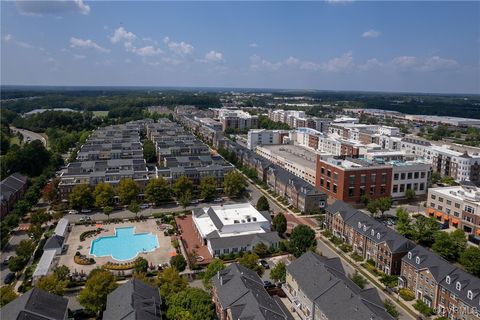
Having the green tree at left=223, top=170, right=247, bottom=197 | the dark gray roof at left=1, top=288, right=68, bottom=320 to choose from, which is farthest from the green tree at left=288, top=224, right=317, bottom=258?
the dark gray roof at left=1, top=288, right=68, bottom=320

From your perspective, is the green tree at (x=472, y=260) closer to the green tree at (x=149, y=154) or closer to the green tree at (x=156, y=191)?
the green tree at (x=156, y=191)

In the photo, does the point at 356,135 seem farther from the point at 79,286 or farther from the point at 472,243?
the point at 79,286

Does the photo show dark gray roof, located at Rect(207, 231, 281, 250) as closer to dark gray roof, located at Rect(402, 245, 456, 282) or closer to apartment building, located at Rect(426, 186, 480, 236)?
dark gray roof, located at Rect(402, 245, 456, 282)

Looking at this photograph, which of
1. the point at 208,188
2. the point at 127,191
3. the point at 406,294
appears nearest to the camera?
the point at 406,294

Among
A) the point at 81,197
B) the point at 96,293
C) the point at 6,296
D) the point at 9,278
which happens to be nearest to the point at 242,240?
the point at 96,293

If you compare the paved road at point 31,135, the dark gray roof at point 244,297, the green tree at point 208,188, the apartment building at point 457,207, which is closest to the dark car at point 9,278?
the dark gray roof at point 244,297

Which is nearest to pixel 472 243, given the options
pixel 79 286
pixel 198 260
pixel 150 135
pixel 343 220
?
pixel 343 220

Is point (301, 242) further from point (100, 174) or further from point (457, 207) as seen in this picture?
point (100, 174)
